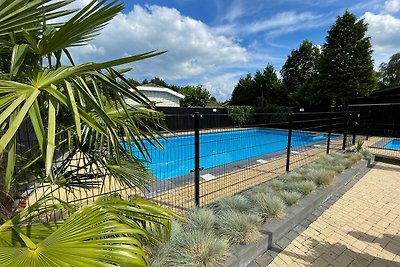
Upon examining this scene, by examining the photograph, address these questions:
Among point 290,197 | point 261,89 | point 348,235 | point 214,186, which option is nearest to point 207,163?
point 214,186

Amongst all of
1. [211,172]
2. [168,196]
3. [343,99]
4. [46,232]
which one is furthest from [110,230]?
[343,99]

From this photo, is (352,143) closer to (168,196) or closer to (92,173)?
(168,196)

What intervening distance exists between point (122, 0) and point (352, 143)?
9.50 metres

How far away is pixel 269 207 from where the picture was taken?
3221 mm

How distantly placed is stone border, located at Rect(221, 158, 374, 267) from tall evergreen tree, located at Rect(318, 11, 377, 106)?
39.9ft

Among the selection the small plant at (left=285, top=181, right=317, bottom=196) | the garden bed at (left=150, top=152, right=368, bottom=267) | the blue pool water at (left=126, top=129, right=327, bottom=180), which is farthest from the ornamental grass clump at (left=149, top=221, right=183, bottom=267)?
the blue pool water at (left=126, top=129, right=327, bottom=180)

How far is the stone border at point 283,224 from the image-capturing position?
2423 mm

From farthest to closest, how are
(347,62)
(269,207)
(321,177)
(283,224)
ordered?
(347,62), (321,177), (269,207), (283,224)

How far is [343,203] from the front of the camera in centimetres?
419

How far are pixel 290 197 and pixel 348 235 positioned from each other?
87 centimetres

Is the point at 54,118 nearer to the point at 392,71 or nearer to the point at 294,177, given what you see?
the point at 294,177

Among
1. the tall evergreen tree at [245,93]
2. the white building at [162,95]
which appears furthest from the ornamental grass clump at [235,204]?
the tall evergreen tree at [245,93]

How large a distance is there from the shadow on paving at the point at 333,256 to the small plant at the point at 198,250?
89 cm

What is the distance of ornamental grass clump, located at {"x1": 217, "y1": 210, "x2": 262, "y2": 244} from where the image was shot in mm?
2602
